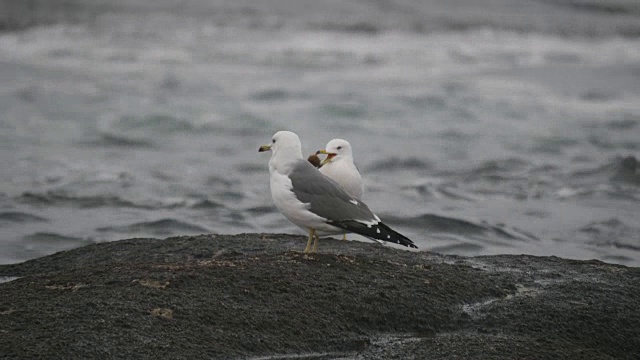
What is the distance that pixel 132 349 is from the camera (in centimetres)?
418

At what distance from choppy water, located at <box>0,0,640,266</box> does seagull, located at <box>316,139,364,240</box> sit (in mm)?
2660

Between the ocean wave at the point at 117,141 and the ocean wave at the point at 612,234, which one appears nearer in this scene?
the ocean wave at the point at 612,234

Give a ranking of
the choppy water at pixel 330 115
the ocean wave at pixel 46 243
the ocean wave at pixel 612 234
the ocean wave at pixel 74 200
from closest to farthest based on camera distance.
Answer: the ocean wave at pixel 46 243, the ocean wave at pixel 612 234, the choppy water at pixel 330 115, the ocean wave at pixel 74 200

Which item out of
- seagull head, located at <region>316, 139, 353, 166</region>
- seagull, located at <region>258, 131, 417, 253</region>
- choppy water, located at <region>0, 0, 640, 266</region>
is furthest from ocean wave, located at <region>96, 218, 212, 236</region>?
seagull, located at <region>258, 131, 417, 253</region>

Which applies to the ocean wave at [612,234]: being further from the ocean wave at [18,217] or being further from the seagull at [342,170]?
the ocean wave at [18,217]

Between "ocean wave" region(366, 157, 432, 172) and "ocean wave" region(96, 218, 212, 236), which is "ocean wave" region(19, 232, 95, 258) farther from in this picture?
"ocean wave" region(366, 157, 432, 172)

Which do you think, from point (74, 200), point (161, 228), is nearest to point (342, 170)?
point (161, 228)

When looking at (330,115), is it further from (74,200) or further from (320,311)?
(320,311)

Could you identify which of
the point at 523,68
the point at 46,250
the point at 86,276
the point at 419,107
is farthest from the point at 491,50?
the point at 86,276

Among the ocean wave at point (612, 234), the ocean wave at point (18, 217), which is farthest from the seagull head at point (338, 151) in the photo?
the ocean wave at point (18, 217)

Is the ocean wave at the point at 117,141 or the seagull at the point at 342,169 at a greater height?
the ocean wave at the point at 117,141

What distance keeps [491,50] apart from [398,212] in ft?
40.5

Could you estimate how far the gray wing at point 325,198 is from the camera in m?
5.74

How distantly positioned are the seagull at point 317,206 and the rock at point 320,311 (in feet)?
0.60
